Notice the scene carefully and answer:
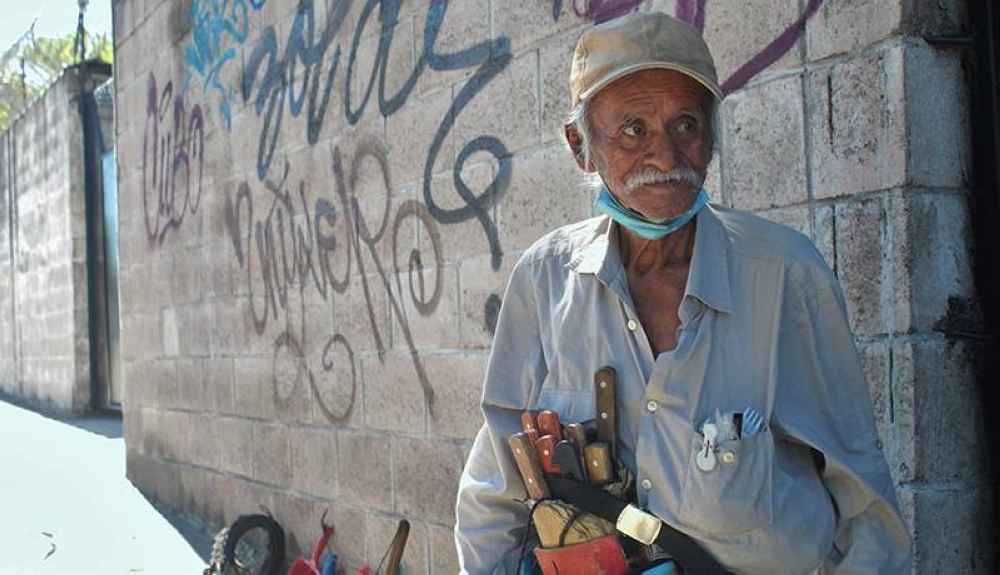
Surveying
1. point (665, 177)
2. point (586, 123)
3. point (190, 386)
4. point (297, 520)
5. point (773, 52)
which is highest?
point (773, 52)

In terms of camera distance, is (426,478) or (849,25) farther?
(426,478)

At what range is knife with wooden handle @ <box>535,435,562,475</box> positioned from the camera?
5.94 ft

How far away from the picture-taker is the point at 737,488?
5.30 ft

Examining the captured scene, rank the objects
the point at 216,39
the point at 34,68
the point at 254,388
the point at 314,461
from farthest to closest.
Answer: the point at 34,68 < the point at 216,39 < the point at 254,388 < the point at 314,461

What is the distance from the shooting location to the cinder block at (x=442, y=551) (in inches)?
149

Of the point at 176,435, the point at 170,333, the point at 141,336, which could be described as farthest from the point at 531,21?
the point at 141,336

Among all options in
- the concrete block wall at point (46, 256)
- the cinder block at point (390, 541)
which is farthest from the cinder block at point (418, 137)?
the concrete block wall at point (46, 256)

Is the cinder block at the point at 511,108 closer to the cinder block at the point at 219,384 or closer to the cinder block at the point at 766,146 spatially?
the cinder block at the point at 766,146

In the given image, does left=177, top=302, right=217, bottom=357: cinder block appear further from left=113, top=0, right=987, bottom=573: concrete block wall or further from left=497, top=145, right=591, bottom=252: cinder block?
left=497, top=145, right=591, bottom=252: cinder block

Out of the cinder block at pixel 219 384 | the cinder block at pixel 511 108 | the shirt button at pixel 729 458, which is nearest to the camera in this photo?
the shirt button at pixel 729 458

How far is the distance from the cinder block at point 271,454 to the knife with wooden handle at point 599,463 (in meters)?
3.43

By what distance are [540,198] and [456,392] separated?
81cm

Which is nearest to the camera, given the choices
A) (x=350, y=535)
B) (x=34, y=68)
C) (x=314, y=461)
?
(x=350, y=535)

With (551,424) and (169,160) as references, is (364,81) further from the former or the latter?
(551,424)
